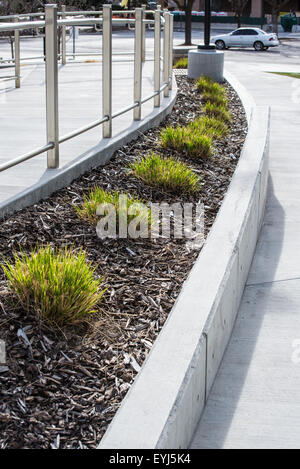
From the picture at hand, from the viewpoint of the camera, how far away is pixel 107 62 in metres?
7.25

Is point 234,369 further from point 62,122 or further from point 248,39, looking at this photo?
point 248,39

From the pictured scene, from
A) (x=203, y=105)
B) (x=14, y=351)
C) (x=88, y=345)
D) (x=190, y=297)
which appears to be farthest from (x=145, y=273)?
(x=203, y=105)

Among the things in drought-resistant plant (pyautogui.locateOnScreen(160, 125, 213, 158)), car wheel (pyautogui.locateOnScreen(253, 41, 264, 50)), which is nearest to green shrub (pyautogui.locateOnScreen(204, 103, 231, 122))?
drought-resistant plant (pyautogui.locateOnScreen(160, 125, 213, 158))

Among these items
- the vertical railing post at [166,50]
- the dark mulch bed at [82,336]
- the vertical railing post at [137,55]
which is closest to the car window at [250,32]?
the vertical railing post at [166,50]

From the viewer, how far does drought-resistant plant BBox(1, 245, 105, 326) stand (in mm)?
3754

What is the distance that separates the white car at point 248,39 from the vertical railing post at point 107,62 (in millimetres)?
37233

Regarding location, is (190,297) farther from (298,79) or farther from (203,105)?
(298,79)

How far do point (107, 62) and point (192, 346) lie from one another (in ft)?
14.5

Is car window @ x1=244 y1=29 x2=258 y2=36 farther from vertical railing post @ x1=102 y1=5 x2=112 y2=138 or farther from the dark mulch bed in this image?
the dark mulch bed

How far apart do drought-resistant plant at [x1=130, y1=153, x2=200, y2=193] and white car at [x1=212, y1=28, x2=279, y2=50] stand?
38.3 metres

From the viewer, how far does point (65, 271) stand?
12.7 feet

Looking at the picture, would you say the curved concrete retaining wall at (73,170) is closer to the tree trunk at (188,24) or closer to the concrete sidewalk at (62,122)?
the concrete sidewalk at (62,122)

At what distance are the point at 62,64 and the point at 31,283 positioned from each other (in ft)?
45.0

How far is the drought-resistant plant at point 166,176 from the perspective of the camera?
6.31 meters
